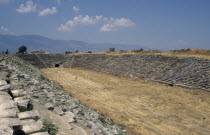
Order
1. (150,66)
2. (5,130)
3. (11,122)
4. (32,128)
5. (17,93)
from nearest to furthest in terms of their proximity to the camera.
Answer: (5,130) → (11,122) → (32,128) → (17,93) → (150,66)

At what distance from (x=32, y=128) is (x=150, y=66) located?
27.4 m

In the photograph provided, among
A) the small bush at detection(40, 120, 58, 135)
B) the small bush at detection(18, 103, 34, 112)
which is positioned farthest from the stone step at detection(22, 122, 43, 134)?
the small bush at detection(18, 103, 34, 112)

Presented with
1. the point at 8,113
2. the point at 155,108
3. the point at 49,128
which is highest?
the point at 8,113

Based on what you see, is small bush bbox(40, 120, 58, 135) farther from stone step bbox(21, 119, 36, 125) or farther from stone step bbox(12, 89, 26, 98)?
stone step bbox(12, 89, 26, 98)

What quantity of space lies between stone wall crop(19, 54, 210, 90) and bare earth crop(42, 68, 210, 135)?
6.06 ft

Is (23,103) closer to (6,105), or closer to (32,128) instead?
(6,105)

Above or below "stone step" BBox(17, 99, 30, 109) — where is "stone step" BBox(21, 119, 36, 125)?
below

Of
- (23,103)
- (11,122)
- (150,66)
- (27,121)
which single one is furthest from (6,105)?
(150,66)

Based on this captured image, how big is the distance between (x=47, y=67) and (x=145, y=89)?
26205mm

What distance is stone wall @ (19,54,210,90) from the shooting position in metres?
23.3

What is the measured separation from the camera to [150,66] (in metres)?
31.0

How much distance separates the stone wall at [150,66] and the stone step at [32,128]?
19.1m

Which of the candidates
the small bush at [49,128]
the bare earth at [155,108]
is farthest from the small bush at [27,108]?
the bare earth at [155,108]

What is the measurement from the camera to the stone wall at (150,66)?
23.3 m
